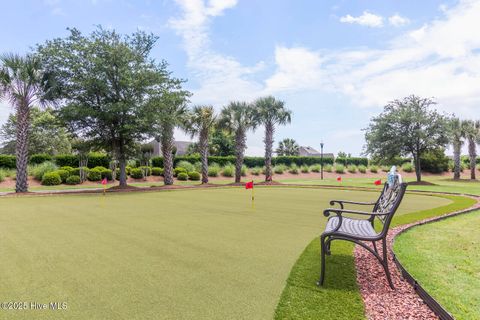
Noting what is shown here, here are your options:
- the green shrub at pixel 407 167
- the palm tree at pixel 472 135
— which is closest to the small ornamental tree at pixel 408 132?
the palm tree at pixel 472 135

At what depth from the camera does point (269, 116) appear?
28.8 metres

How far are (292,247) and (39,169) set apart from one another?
83.4ft

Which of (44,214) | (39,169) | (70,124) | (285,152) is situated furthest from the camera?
(285,152)

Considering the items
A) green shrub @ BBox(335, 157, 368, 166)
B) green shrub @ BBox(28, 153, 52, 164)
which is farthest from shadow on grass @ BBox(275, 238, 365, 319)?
green shrub @ BBox(335, 157, 368, 166)

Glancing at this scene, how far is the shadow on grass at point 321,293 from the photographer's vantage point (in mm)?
2940

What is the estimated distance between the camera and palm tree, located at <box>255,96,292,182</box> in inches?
1121

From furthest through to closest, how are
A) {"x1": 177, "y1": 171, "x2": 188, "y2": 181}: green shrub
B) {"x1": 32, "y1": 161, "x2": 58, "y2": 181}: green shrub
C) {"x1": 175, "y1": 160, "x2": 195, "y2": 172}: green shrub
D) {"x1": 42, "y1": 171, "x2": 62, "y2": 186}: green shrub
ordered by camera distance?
{"x1": 175, "y1": 160, "x2": 195, "y2": 172}: green shrub < {"x1": 177, "y1": 171, "x2": 188, "y2": 181}: green shrub < {"x1": 32, "y1": 161, "x2": 58, "y2": 181}: green shrub < {"x1": 42, "y1": 171, "x2": 62, "y2": 186}: green shrub

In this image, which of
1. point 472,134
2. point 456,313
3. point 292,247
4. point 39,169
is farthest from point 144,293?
point 472,134

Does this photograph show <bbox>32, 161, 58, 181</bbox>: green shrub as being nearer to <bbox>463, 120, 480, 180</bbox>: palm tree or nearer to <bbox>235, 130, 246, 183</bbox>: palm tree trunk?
<bbox>235, 130, 246, 183</bbox>: palm tree trunk

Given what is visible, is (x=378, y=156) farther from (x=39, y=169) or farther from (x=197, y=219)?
(x=39, y=169)

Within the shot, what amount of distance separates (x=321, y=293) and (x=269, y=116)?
85.5 ft

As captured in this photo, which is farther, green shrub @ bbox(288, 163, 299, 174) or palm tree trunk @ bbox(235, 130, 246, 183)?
green shrub @ bbox(288, 163, 299, 174)

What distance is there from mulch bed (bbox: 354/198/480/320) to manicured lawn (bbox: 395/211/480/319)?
218mm

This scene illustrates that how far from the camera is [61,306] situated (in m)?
3.14
